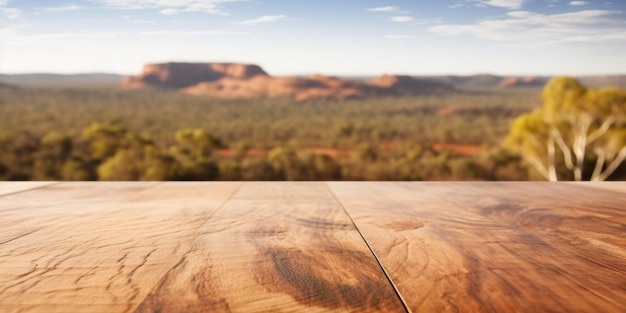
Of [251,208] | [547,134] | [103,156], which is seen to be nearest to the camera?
[251,208]

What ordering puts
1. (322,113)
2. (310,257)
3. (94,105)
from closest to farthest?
(310,257) < (94,105) < (322,113)

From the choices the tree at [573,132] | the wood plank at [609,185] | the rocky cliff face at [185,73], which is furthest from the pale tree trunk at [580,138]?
the rocky cliff face at [185,73]

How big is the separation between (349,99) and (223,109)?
1154 cm

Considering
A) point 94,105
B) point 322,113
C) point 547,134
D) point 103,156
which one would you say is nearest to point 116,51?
point 94,105

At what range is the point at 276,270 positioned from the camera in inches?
27.6

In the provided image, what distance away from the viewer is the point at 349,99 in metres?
38.0

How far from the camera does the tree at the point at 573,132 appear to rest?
10.6 meters

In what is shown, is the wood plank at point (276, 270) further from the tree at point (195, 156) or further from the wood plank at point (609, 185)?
the tree at point (195, 156)

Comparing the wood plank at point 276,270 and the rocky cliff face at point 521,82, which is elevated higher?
the rocky cliff face at point 521,82

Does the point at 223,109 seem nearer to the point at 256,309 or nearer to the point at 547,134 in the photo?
the point at 547,134

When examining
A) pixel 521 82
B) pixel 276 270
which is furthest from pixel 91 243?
pixel 521 82

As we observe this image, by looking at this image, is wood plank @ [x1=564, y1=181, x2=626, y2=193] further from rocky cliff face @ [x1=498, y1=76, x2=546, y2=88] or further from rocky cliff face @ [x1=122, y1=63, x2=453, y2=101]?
rocky cliff face @ [x1=498, y1=76, x2=546, y2=88]

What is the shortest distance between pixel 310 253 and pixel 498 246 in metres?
0.33

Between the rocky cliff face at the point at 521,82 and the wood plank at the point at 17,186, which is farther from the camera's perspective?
the rocky cliff face at the point at 521,82
